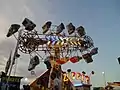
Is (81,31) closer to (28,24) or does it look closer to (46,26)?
(46,26)

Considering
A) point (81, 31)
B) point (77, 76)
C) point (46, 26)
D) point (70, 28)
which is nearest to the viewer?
point (46, 26)

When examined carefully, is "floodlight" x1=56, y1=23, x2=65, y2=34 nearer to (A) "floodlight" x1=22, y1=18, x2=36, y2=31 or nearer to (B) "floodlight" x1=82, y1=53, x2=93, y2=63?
(A) "floodlight" x1=22, y1=18, x2=36, y2=31

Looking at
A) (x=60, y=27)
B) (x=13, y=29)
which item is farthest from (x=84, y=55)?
(x=13, y=29)

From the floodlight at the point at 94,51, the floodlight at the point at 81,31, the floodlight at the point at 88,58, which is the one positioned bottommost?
the floodlight at the point at 88,58

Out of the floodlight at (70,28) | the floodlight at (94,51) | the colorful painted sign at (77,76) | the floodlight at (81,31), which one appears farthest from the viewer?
the colorful painted sign at (77,76)

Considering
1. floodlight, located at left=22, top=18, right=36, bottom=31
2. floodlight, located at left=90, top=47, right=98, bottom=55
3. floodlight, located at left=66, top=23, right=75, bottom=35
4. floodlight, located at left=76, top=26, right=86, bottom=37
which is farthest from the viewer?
floodlight, located at left=90, top=47, right=98, bottom=55

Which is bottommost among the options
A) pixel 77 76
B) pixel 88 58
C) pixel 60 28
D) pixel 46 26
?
pixel 77 76

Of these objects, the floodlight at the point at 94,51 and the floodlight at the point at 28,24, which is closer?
the floodlight at the point at 28,24

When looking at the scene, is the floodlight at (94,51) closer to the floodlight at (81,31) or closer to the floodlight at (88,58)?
the floodlight at (88,58)

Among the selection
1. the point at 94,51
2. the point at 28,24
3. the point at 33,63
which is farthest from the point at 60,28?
the point at 33,63

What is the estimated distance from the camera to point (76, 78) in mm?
27438

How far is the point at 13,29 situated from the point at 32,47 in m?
4.49

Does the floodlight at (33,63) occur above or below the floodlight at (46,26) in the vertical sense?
below

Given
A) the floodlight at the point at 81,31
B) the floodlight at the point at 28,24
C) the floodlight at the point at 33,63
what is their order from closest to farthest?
the floodlight at the point at 28,24
the floodlight at the point at 33,63
the floodlight at the point at 81,31
